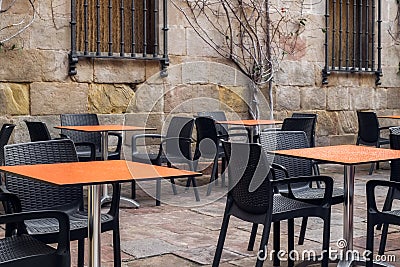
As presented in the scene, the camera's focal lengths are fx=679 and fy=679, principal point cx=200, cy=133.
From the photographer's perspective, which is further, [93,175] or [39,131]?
[39,131]

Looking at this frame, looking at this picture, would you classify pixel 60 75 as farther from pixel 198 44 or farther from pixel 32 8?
pixel 198 44

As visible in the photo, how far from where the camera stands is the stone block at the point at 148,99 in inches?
298

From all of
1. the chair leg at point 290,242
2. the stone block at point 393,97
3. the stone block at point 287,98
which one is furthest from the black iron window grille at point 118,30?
the stone block at point 393,97

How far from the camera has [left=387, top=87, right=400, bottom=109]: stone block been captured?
10.2 metres

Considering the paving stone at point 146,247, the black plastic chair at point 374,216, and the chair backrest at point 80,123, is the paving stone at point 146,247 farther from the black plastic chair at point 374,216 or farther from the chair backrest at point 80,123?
the chair backrest at point 80,123

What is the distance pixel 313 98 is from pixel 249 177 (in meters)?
6.15

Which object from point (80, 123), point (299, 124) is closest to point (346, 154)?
point (299, 124)

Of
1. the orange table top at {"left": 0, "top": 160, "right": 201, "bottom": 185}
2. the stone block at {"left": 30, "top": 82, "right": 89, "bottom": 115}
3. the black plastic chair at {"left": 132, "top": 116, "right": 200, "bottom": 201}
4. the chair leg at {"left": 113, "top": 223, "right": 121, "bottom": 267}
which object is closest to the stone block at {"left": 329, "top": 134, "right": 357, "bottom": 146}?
the black plastic chair at {"left": 132, "top": 116, "right": 200, "bottom": 201}

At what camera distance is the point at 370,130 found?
770 cm

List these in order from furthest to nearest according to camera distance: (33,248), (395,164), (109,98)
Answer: (109,98)
(395,164)
(33,248)

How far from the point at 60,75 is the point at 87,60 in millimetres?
342

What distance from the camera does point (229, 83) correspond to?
8.38 meters

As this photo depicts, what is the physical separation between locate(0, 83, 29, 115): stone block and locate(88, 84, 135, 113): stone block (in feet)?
2.31

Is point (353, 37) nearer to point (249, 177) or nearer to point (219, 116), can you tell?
point (219, 116)
